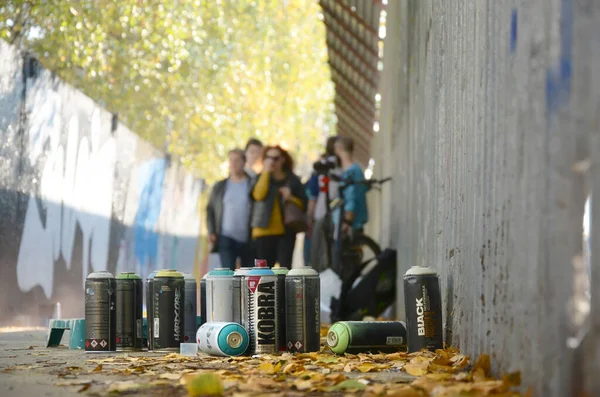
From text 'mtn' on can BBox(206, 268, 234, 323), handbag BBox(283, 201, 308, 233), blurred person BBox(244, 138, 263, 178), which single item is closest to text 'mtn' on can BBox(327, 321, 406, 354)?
text 'mtn' on can BBox(206, 268, 234, 323)

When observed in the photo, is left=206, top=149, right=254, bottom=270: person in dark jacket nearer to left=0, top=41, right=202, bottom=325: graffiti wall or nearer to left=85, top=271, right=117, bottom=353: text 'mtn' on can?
left=0, top=41, right=202, bottom=325: graffiti wall

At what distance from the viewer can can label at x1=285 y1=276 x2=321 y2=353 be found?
598 cm

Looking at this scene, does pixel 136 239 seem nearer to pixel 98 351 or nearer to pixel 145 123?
pixel 98 351

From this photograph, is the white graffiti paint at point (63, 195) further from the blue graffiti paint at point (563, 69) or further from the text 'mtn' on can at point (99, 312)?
the blue graffiti paint at point (563, 69)

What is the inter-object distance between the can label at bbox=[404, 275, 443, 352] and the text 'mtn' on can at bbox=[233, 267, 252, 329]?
3.16 ft

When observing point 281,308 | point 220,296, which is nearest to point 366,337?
point 281,308

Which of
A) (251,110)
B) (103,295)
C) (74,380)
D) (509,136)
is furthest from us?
(251,110)

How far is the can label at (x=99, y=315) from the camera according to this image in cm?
660

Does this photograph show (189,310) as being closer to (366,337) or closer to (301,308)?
(301,308)

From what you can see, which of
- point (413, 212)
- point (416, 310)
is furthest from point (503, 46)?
point (413, 212)

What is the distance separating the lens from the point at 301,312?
19.7ft

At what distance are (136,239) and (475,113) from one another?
10543 millimetres

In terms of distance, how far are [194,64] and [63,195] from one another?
21420 millimetres

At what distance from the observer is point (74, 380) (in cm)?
461
